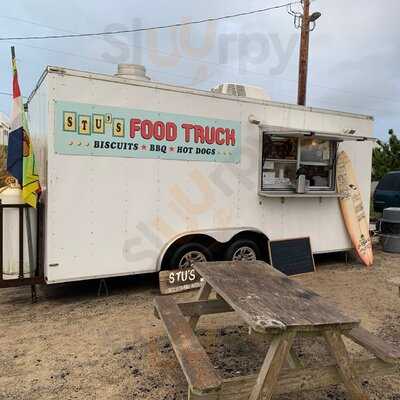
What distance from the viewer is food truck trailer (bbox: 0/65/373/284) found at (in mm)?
4492

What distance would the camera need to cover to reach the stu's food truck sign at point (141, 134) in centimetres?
446

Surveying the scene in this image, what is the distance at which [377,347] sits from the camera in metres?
2.78

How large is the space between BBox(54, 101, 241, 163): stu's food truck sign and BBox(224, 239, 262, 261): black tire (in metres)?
1.17

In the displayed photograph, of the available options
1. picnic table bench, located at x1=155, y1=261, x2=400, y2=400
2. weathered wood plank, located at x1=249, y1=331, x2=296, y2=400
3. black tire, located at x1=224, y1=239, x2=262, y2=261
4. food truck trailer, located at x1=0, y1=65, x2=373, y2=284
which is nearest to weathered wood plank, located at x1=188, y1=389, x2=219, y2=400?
picnic table bench, located at x1=155, y1=261, x2=400, y2=400

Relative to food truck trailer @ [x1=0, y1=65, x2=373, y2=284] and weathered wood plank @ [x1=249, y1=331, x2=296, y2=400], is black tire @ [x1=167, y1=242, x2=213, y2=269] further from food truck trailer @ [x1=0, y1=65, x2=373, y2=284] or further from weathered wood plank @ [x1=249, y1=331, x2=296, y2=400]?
weathered wood plank @ [x1=249, y1=331, x2=296, y2=400]

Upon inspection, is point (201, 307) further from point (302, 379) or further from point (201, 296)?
point (302, 379)

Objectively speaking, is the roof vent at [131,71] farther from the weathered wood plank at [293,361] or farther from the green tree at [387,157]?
the green tree at [387,157]

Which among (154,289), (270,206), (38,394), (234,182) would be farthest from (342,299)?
(38,394)

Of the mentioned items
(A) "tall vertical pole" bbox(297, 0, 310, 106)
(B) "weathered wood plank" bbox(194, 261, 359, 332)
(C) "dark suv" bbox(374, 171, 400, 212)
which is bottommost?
(B) "weathered wood plank" bbox(194, 261, 359, 332)

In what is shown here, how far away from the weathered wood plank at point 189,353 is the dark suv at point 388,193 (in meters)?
10.1

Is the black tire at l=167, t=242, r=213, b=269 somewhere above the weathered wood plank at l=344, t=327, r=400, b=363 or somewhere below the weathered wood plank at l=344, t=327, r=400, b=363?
above

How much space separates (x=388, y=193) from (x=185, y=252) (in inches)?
346

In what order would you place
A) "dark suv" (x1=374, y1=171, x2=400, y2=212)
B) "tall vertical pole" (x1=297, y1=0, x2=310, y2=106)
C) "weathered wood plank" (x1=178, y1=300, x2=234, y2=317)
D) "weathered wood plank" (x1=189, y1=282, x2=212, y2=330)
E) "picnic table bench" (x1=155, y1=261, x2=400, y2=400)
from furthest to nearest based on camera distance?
"tall vertical pole" (x1=297, y1=0, x2=310, y2=106), "dark suv" (x1=374, y1=171, x2=400, y2=212), "weathered wood plank" (x1=189, y1=282, x2=212, y2=330), "weathered wood plank" (x1=178, y1=300, x2=234, y2=317), "picnic table bench" (x1=155, y1=261, x2=400, y2=400)

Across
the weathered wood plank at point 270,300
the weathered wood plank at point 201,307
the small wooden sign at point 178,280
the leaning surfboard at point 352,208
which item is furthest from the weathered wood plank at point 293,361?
the leaning surfboard at point 352,208
